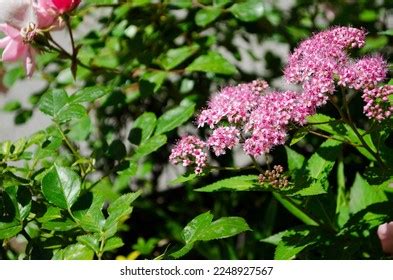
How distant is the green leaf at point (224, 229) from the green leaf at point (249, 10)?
615 mm

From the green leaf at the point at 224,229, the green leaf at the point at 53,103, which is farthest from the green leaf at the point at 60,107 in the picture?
the green leaf at the point at 224,229

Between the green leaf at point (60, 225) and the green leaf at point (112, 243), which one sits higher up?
the green leaf at point (112, 243)

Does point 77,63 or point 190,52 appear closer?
point 77,63

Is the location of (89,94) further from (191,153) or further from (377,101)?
(377,101)

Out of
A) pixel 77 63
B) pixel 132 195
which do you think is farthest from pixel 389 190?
pixel 77 63

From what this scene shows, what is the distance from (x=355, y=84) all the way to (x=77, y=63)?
604mm

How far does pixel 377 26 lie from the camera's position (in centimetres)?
203

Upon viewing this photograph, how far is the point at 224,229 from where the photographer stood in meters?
0.94

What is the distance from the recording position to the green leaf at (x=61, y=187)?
0.97 meters

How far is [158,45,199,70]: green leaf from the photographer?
4.85 feet

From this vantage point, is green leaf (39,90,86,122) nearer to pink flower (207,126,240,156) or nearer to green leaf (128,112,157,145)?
green leaf (128,112,157,145)

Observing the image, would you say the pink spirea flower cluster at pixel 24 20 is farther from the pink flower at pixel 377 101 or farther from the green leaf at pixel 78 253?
the pink flower at pixel 377 101

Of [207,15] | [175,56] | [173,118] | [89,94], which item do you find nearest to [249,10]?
[207,15]

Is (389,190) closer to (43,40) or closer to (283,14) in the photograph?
(43,40)
